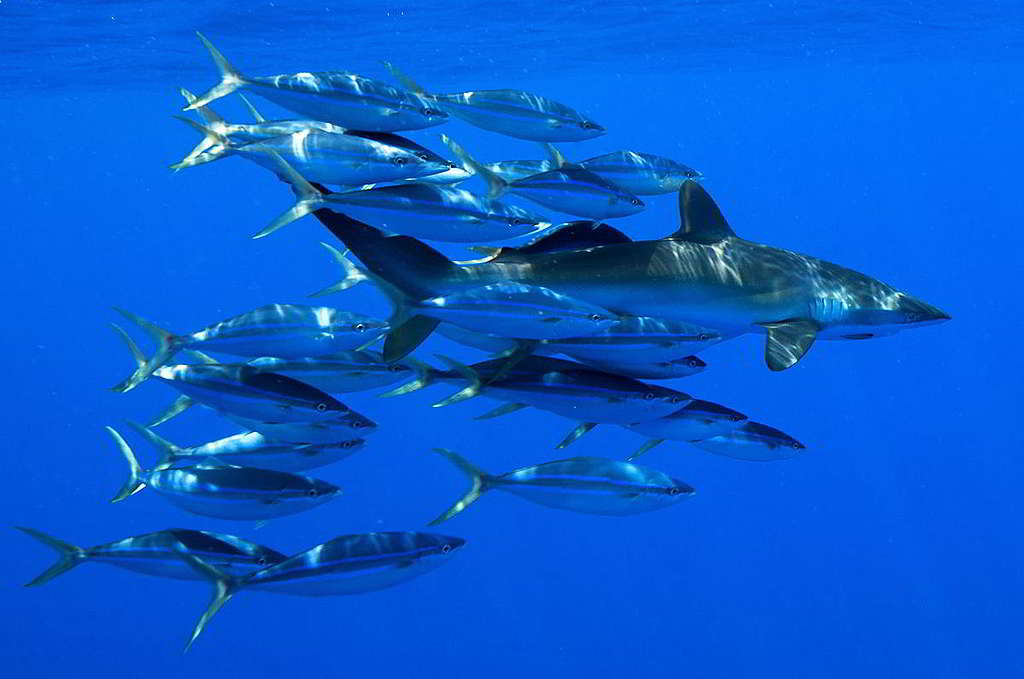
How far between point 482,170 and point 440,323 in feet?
3.80

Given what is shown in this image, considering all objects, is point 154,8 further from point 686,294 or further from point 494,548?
point 686,294

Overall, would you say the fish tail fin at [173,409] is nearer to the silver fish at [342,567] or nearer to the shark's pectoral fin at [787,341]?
the silver fish at [342,567]

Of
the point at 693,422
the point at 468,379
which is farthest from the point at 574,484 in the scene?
the point at 468,379

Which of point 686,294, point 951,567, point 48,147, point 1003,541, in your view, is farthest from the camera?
point 48,147

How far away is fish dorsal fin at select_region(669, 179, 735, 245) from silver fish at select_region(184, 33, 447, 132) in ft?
4.93

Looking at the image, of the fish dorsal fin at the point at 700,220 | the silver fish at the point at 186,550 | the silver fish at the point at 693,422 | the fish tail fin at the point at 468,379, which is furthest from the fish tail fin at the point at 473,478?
the fish dorsal fin at the point at 700,220

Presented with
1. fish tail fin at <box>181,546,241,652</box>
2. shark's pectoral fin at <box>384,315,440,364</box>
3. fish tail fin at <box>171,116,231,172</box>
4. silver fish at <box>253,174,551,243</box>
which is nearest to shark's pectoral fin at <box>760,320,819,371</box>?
silver fish at <box>253,174,551,243</box>

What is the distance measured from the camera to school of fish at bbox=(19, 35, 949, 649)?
3969mm

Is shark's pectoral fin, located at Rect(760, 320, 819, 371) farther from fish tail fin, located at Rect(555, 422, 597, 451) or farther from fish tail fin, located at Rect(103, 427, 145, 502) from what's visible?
fish tail fin, located at Rect(103, 427, 145, 502)

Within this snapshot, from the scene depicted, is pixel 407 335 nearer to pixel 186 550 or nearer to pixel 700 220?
pixel 700 220

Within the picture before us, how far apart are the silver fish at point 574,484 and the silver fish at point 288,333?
2.91 ft

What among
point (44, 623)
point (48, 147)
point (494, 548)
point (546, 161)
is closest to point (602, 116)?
point (48, 147)

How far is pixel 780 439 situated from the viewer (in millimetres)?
5508

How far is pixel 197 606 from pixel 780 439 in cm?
2200
